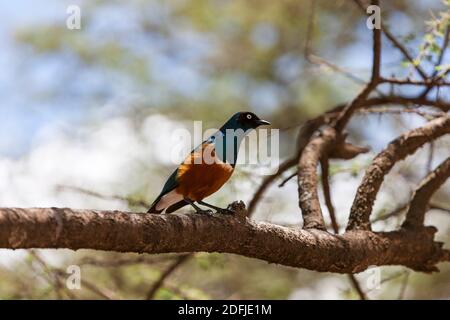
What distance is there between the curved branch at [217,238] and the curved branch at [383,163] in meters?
0.18

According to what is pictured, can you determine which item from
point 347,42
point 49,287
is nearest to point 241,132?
point 49,287

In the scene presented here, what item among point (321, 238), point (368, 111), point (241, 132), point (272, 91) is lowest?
point (321, 238)

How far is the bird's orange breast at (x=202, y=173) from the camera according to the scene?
15.8 feet

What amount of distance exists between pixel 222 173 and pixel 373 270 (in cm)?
210

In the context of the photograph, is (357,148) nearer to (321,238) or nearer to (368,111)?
(368,111)

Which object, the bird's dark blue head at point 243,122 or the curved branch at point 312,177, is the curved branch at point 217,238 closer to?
the curved branch at point 312,177

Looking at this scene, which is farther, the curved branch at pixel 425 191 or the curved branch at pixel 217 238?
the curved branch at pixel 425 191

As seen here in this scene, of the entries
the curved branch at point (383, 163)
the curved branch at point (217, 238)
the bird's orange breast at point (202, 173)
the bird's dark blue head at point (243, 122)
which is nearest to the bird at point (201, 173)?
the bird's orange breast at point (202, 173)

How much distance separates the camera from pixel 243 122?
17.8 feet

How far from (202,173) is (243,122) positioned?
76 cm

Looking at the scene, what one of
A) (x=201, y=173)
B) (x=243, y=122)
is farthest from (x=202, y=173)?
(x=243, y=122)

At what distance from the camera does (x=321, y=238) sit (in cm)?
460

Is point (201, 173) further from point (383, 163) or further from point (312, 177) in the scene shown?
point (383, 163)
